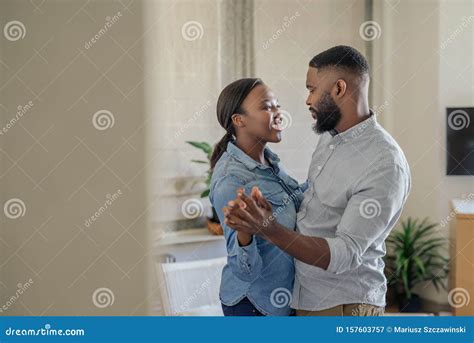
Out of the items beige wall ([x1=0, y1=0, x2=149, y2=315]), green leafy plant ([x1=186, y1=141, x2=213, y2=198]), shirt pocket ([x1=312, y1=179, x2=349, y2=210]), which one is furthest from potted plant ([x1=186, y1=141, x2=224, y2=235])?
shirt pocket ([x1=312, y1=179, x2=349, y2=210])

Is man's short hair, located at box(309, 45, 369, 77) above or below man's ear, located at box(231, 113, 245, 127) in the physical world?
A: above

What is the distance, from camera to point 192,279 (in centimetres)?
122

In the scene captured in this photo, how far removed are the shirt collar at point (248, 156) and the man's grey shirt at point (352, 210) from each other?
0.07 meters

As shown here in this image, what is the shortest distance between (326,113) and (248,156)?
0.16m

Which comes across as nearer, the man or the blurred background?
the man

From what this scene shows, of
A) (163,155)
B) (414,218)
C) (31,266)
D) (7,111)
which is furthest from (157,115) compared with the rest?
(414,218)

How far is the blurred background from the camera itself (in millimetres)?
1152

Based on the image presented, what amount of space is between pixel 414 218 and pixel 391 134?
169 mm

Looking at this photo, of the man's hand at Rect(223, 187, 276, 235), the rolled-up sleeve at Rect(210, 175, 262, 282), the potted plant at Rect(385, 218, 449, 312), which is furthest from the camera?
the potted plant at Rect(385, 218, 449, 312)

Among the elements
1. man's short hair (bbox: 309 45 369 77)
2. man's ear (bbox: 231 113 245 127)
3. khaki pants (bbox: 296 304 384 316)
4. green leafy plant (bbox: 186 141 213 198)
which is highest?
man's short hair (bbox: 309 45 369 77)

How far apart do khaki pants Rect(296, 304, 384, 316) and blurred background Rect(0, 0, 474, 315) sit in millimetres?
127

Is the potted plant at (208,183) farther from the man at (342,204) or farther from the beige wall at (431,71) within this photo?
the beige wall at (431,71)

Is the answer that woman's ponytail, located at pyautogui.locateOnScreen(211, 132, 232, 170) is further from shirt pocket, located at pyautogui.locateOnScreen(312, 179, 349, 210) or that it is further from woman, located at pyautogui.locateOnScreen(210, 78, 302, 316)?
shirt pocket, located at pyautogui.locateOnScreen(312, 179, 349, 210)

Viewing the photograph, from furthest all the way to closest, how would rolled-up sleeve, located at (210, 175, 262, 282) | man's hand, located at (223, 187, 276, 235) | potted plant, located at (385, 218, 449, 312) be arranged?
potted plant, located at (385, 218, 449, 312), rolled-up sleeve, located at (210, 175, 262, 282), man's hand, located at (223, 187, 276, 235)
